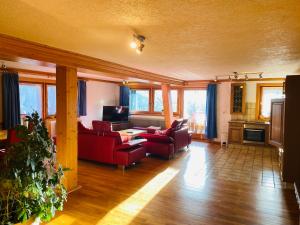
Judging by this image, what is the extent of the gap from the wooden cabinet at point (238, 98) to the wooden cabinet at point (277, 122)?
375cm

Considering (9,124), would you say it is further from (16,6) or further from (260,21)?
(260,21)

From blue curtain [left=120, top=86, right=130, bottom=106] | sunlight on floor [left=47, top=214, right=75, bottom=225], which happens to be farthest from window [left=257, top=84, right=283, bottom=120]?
sunlight on floor [left=47, top=214, right=75, bottom=225]

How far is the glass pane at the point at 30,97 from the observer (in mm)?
6552

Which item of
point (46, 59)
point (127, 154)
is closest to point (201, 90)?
point (127, 154)

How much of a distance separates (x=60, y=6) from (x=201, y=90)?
24.0 feet

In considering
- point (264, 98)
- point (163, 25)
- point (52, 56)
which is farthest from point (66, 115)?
point (264, 98)

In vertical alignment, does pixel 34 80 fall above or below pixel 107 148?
above

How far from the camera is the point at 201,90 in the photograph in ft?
27.9

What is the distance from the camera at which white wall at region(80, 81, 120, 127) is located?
8398mm

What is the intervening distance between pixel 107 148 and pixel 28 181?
10.3 ft

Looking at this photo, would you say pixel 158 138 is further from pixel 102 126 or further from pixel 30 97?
pixel 30 97

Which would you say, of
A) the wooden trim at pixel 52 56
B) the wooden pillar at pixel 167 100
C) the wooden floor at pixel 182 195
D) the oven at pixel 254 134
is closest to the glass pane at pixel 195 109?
the wooden pillar at pixel 167 100

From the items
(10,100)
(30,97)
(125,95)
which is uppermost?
(125,95)

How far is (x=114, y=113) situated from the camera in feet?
29.1
